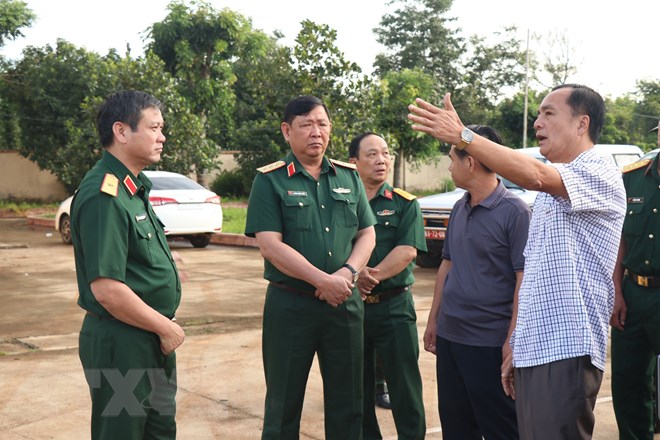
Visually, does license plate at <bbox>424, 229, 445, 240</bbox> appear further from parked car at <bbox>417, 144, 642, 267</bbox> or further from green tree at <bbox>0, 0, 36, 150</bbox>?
green tree at <bbox>0, 0, 36, 150</bbox>

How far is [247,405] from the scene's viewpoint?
544cm

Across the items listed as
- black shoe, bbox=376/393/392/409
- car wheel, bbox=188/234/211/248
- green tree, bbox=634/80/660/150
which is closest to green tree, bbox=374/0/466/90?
green tree, bbox=634/80/660/150

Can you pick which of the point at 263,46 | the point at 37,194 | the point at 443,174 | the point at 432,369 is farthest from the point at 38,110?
the point at 432,369

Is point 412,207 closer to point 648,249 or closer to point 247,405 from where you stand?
point 648,249

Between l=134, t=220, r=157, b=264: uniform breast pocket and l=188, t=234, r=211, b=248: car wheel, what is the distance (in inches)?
480

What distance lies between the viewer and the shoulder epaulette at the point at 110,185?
3059 millimetres

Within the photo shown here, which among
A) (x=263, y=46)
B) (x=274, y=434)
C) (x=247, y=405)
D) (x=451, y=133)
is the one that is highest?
(x=263, y=46)

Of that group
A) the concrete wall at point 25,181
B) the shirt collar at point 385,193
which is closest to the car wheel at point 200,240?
the shirt collar at point 385,193

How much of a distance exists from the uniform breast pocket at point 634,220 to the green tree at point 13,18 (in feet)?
82.7

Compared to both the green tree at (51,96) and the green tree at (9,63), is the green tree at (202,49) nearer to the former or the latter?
the green tree at (51,96)

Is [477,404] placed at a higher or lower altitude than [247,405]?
higher

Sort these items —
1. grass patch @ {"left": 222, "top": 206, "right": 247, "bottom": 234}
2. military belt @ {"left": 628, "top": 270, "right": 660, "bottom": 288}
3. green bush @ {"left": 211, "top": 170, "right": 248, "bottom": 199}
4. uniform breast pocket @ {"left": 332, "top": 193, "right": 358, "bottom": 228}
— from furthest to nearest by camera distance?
1. green bush @ {"left": 211, "top": 170, "right": 248, "bottom": 199}
2. grass patch @ {"left": 222, "top": 206, "right": 247, "bottom": 234}
3. military belt @ {"left": 628, "top": 270, "right": 660, "bottom": 288}
4. uniform breast pocket @ {"left": 332, "top": 193, "right": 358, "bottom": 228}

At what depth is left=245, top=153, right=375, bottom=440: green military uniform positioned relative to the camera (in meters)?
3.89

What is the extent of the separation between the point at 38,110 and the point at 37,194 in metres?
2.90
